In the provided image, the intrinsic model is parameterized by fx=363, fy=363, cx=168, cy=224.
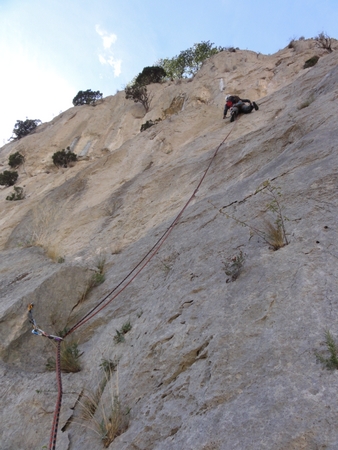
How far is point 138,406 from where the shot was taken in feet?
10.1

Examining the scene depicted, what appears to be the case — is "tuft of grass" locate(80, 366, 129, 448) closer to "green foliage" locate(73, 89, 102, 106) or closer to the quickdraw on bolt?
the quickdraw on bolt

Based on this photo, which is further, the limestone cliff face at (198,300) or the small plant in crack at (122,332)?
the small plant in crack at (122,332)

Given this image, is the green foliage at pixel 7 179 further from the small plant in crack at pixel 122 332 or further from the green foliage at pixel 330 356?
the green foliage at pixel 330 356

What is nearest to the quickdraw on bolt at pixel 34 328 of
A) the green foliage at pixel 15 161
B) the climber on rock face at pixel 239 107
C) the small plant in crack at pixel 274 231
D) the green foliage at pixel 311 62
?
the small plant in crack at pixel 274 231

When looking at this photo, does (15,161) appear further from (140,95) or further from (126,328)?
(126,328)

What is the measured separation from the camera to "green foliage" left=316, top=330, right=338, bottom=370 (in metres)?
2.33

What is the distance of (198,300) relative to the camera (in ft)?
12.5

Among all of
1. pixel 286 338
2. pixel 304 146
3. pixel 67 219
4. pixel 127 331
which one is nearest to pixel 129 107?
pixel 67 219

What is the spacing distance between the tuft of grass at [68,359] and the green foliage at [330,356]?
293 cm

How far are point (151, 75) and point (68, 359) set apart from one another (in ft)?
90.9

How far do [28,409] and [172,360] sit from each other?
1.84m

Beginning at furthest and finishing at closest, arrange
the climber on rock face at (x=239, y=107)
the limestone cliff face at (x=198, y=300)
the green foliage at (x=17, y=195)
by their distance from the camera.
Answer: the green foliage at (x=17, y=195) < the climber on rock face at (x=239, y=107) < the limestone cliff face at (x=198, y=300)

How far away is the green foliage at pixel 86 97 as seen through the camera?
30223 mm

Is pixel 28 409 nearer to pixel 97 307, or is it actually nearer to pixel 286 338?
pixel 97 307
